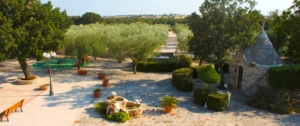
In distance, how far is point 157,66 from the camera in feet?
96.6

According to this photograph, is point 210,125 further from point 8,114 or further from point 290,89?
point 8,114

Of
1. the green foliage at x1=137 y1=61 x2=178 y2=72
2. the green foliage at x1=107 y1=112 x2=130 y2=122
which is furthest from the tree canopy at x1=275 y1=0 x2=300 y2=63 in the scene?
the green foliage at x1=107 y1=112 x2=130 y2=122

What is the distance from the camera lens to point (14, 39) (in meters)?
20.1

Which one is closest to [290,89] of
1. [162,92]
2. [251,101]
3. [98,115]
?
[251,101]

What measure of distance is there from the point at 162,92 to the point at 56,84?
391 inches

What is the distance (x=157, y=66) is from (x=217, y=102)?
1317cm

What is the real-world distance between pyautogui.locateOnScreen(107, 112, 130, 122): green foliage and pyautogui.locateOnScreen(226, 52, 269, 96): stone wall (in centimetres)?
1069

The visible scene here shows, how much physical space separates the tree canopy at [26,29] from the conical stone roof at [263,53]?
17.2 metres

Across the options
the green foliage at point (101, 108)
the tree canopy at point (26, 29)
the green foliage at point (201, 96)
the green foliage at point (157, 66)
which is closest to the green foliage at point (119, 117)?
the green foliage at point (101, 108)

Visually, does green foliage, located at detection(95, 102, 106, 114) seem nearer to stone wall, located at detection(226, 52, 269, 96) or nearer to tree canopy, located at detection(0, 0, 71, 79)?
tree canopy, located at detection(0, 0, 71, 79)

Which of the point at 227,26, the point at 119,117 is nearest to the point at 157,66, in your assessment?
the point at 227,26

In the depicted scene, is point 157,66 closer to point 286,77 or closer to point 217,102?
point 217,102

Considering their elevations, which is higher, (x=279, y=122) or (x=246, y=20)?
(x=246, y=20)

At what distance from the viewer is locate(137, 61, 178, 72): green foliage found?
29453 millimetres
